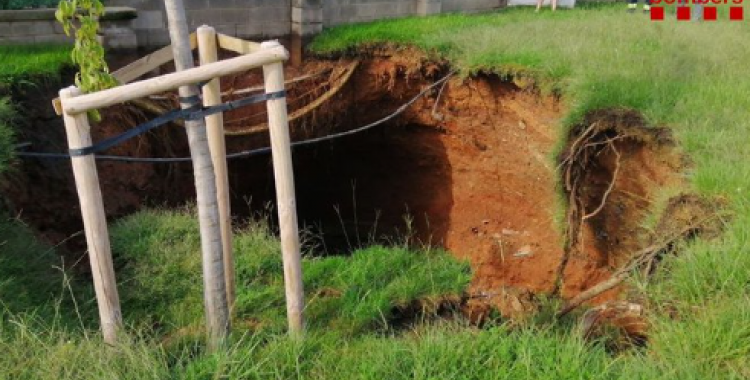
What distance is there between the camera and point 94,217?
119 inches

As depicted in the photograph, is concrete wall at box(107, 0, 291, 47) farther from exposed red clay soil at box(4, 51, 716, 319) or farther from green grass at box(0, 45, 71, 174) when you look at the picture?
green grass at box(0, 45, 71, 174)

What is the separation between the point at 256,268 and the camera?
4996mm

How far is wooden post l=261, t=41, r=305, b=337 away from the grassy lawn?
202 mm

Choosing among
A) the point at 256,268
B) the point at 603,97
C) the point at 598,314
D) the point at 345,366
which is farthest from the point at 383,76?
the point at 345,366

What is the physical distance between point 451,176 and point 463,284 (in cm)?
223

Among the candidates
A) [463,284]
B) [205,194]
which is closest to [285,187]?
[205,194]

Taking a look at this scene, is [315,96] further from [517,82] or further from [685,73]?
[685,73]

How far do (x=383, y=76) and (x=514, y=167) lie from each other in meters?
1.85

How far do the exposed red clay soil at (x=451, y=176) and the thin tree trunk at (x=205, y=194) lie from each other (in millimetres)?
2240

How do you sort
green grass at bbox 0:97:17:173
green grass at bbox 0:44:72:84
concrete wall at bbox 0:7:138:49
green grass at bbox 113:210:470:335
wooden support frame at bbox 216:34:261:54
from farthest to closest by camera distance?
concrete wall at bbox 0:7:138:49 < green grass at bbox 0:44:72:84 < green grass at bbox 0:97:17:173 < green grass at bbox 113:210:470:335 < wooden support frame at bbox 216:34:261:54

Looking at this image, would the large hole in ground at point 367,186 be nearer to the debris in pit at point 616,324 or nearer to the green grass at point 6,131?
the green grass at point 6,131

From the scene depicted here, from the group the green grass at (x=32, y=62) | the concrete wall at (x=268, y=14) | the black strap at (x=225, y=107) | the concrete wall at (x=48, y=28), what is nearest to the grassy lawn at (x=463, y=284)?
the concrete wall at (x=268, y=14)

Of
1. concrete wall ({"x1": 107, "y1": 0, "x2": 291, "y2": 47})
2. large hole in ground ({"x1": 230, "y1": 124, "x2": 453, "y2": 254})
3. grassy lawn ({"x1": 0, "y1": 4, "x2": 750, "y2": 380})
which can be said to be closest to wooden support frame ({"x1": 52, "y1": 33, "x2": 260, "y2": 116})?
grassy lawn ({"x1": 0, "y1": 4, "x2": 750, "y2": 380})

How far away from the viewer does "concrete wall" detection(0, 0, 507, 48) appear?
6.73m
